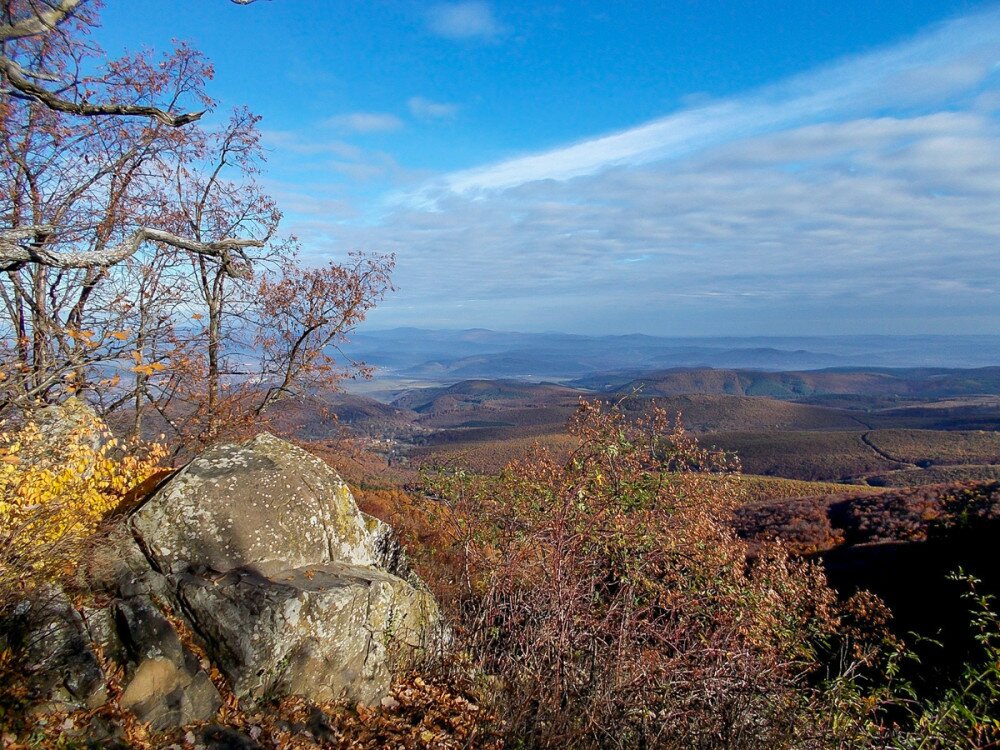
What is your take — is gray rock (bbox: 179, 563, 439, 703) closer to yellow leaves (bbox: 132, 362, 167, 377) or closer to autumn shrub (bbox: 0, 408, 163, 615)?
autumn shrub (bbox: 0, 408, 163, 615)

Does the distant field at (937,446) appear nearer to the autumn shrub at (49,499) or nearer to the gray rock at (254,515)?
the gray rock at (254,515)

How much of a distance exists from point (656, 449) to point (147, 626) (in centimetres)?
1053

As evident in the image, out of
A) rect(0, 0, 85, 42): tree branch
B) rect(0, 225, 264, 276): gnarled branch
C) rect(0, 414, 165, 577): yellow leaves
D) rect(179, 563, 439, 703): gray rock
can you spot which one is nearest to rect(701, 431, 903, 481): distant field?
rect(179, 563, 439, 703): gray rock

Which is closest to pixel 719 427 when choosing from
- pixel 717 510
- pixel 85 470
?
pixel 717 510

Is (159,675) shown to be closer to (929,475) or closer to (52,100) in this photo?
(52,100)

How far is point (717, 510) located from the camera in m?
12.7

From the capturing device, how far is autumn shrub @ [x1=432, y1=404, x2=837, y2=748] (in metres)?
5.91

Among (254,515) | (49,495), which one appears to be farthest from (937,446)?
(49,495)

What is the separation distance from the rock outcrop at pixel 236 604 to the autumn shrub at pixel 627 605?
1515mm

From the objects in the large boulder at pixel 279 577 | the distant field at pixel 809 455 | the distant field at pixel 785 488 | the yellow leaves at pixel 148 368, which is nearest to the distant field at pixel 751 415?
the distant field at pixel 809 455

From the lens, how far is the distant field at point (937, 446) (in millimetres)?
94875

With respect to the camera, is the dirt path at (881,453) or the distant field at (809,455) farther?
the distant field at (809,455)

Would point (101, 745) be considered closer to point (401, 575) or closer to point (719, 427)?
point (401, 575)

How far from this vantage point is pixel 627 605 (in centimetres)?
689
